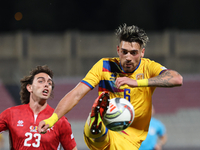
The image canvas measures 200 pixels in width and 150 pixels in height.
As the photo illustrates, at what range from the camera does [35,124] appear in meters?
4.24

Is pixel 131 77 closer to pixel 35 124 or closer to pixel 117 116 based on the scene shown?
pixel 117 116

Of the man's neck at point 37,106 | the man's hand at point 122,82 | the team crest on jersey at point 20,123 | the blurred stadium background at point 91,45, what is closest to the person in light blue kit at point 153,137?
the man's neck at point 37,106

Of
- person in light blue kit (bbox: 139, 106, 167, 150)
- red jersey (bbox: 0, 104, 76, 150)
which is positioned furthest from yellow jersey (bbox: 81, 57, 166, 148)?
person in light blue kit (bbox: 139, 106, 167, 150)

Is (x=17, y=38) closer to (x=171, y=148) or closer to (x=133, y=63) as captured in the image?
(x=171, y=148)

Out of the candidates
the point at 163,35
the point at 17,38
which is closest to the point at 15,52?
the point at 17,38

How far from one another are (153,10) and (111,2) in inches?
120

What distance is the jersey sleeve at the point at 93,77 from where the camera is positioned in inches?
147

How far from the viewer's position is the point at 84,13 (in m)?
21.9

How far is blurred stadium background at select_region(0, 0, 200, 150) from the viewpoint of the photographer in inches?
567

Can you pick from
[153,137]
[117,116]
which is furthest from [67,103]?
[153,137]

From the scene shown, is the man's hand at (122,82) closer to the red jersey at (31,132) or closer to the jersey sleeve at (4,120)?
the red jersey at (31,132)

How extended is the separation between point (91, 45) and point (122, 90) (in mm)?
15904

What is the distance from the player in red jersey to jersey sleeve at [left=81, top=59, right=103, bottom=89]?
793 millimetres

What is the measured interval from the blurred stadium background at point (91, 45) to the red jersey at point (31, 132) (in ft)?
26.3
